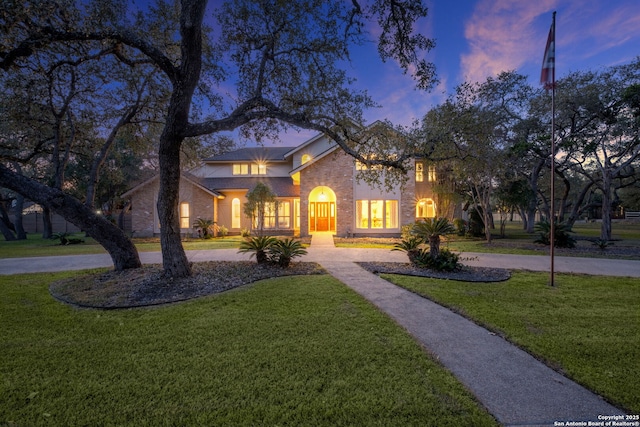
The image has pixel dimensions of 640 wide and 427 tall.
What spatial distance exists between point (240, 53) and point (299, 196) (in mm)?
12287

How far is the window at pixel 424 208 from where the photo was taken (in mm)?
20969

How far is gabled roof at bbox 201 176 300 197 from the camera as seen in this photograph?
20484 mm

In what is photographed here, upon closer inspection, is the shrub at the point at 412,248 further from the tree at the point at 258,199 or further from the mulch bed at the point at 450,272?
the tree at the point at 258,199

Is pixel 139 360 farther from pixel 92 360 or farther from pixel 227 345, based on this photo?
pixel 227 345

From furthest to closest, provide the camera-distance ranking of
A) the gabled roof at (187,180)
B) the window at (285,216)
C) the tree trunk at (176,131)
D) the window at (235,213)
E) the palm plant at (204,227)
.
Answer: the window at (235,213) → the window at (285,216) → the gabled roof at (187,180) → the palm plant at (204,227) → the tree trunk at (176,131)

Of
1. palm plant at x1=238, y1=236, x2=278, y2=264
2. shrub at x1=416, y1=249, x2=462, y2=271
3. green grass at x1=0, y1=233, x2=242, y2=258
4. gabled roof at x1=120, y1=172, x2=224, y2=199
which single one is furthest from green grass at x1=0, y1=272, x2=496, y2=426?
gabled roof at x1=120, y1=172, x2=224, y2=199

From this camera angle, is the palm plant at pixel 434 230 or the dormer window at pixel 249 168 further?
the dormer window at pixel 249 168

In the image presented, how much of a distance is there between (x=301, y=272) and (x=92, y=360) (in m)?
5.36

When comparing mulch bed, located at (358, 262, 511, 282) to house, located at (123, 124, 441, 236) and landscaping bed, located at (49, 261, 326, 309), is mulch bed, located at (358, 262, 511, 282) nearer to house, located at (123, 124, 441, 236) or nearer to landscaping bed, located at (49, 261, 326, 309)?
landscaping bed, located at (49, 261, 326, 309)

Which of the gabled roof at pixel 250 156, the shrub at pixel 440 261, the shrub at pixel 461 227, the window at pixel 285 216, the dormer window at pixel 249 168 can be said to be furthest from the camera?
the dormer window at pixel 249 168

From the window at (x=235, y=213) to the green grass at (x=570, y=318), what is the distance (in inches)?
628

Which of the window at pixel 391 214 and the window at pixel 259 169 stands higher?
the window at pixel 259 169

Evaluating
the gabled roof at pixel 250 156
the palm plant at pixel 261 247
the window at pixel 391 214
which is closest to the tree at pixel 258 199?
the gabled roof at pixel 250 156

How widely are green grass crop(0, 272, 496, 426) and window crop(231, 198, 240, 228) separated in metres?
16.3
